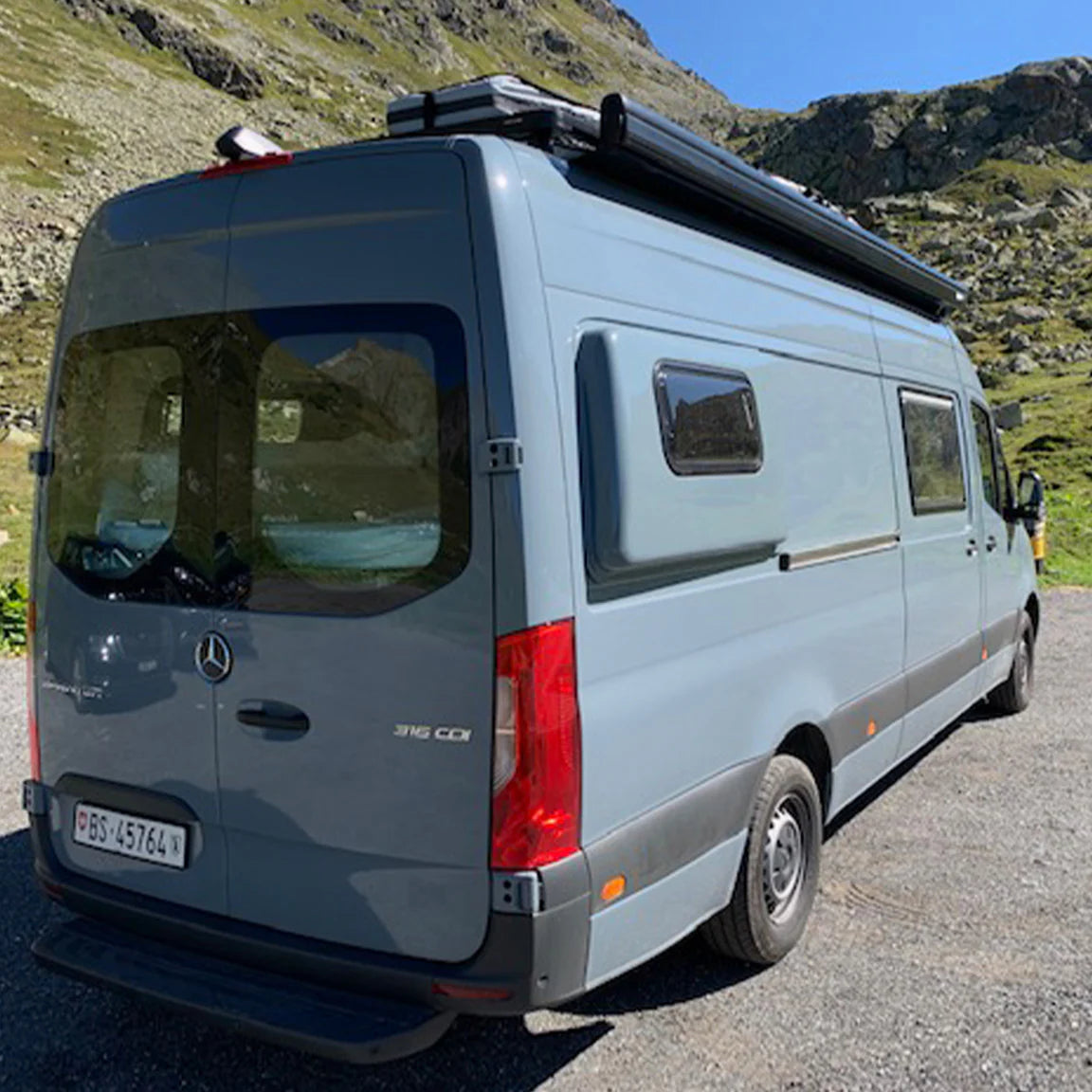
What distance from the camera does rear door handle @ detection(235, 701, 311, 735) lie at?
10.1ft

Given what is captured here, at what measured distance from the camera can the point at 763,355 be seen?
4.04 m

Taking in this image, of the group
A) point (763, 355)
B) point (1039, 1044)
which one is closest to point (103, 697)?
point (763, 355)

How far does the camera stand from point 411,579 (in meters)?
2.95

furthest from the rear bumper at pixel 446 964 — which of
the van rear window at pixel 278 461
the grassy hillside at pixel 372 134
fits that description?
the grassy hillside at pixel 372 134

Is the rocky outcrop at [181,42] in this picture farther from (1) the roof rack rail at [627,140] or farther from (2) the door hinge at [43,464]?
(2) the door hinge at [43,464]

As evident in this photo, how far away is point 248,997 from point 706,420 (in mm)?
2168

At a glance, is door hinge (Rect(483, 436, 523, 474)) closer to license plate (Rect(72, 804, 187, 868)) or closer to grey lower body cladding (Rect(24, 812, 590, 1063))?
grey lower body cladding (Rect(24, 812, 590, 1063))

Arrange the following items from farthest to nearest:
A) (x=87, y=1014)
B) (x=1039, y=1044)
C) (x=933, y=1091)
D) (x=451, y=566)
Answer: (x=87, y=1014)
(x=1039, y=1044)
(x=933, y=1091)
(x=451, y=566)

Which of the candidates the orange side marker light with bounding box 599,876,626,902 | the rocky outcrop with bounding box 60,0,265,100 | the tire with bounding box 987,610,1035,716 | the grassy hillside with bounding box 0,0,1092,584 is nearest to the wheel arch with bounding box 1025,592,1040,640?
the tire with bounding box 987,610,1035,716

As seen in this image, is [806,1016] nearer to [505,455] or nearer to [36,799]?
[505,455]

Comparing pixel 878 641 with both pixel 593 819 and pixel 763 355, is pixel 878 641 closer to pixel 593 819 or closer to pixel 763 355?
pixel 763 355

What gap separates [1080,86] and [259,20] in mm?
103828

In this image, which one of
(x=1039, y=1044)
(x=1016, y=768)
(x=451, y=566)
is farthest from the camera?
(x=1016, y=768)

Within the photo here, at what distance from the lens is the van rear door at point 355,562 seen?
2908 mm
